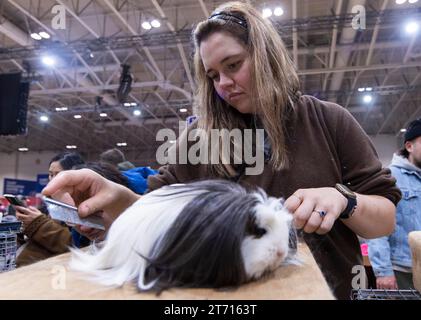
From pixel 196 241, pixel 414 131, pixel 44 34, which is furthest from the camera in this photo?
pixel 44 34

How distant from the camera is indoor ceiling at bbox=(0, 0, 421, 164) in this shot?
686 centimetres

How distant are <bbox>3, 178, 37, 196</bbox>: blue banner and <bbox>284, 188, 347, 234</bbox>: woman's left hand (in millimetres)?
13629

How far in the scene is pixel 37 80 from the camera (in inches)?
324

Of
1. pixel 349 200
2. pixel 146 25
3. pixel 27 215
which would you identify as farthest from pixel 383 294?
pixel 146 25

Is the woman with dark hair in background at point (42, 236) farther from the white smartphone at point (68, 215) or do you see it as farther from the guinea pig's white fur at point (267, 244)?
the guinea pig's white fur at point (267, 244)

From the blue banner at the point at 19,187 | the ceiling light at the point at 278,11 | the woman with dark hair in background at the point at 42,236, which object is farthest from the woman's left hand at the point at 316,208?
the blue banner at the point at 19,187

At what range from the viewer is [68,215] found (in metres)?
0.93

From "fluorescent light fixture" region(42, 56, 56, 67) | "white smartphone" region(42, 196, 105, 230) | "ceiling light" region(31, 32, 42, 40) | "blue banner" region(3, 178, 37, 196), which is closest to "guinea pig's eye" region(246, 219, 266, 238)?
"white smartphone" region(42, 196, 105, 230)

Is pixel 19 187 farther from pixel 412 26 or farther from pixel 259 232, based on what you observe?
pixel 259 232

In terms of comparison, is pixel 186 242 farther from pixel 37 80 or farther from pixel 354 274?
pixel 37 80

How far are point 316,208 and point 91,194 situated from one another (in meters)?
0.66

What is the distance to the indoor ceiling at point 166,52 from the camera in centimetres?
686

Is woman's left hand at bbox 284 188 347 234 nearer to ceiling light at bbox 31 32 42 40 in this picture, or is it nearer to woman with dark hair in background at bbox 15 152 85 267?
woman with dark hair in background at bbox 15 152 85 267

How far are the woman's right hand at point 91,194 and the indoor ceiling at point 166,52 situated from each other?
3348 millimetres
